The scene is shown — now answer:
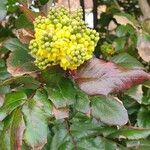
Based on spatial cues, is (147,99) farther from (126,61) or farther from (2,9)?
(2,9)

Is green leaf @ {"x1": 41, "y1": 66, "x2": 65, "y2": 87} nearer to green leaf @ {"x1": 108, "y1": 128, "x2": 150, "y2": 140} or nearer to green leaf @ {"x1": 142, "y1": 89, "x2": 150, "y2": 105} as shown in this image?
green leaf @ {"x1": 108, "y1": 128, "x2": 150, "y2": 140}

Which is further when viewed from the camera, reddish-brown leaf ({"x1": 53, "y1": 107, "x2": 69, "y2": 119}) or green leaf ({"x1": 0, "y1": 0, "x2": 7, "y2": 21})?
green leaf ({"x1": 0, "y1": 0, "x2": 7, "y2": 21})

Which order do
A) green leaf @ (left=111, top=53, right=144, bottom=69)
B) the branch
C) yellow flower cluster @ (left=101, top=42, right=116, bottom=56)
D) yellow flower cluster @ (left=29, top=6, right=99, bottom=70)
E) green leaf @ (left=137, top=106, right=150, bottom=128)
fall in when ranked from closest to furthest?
1. yellow flower cluster @ (left=29, top=6, right=99, bottom=70)
2. green leaf @ (left=111, top=53, right=144, bottom=69)
3. green leaf @ (left=137, top=106, right=150, bottom=128)
4. yellow flower cluster @ (left=101, top=42, right=116, bottom=56)
5. the branch

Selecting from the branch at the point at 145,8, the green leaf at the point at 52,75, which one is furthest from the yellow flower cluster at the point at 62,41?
the branch at the point at 145,8

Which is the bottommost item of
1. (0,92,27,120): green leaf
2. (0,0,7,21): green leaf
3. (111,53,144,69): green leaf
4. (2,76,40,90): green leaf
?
(0,92,27,120): green leaf

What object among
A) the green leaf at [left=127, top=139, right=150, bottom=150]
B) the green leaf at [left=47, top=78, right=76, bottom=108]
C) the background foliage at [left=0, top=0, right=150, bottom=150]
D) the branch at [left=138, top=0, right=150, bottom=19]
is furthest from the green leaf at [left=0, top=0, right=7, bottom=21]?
the branch at [left=138, top=0, right=150, bottom=19]

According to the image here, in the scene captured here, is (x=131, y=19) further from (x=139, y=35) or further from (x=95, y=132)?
(x=95, y=132)

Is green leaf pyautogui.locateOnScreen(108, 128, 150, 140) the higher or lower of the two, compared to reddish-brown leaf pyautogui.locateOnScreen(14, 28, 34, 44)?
lower

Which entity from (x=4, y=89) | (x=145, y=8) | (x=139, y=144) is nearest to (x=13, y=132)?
(x=4, y=89)
